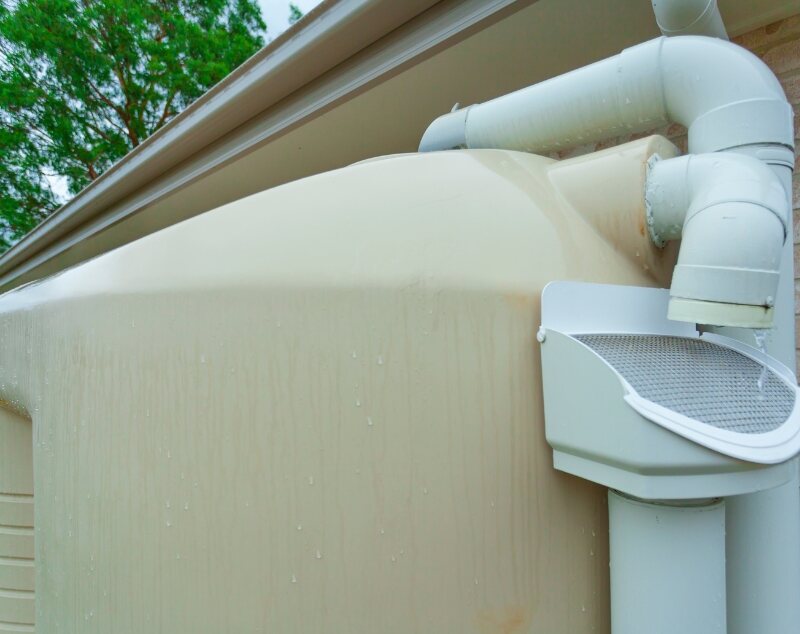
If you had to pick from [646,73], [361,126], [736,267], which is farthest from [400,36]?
[736,267]

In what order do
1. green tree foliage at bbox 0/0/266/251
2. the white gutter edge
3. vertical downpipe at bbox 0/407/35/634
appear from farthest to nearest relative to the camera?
green tree foliage at bbox 0/0/266/251 < the white gutter edge < vertical downpipe at bbox 0/407/35/634

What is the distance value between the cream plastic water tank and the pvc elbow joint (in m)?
0.20

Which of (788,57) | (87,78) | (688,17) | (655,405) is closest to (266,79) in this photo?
(688,17)

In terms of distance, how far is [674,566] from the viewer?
103cm

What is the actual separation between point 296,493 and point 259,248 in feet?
1.85

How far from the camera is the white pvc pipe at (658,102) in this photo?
1.21 metres

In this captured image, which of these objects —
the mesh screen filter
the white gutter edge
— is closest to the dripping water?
the mesh screen filter

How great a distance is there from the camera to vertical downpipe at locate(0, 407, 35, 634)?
206 centimetres

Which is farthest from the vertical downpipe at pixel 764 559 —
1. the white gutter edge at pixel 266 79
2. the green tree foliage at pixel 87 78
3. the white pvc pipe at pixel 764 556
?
the green tree foliage at pixel 87 78

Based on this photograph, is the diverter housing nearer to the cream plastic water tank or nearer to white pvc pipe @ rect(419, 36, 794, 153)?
the cream plastic water tank

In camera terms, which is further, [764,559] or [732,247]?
[764,559]

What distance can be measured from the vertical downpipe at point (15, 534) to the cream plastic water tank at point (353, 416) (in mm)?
979

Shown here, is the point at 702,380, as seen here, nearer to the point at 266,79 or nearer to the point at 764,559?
the point at 764,559

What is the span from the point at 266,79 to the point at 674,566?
9.60 ft
